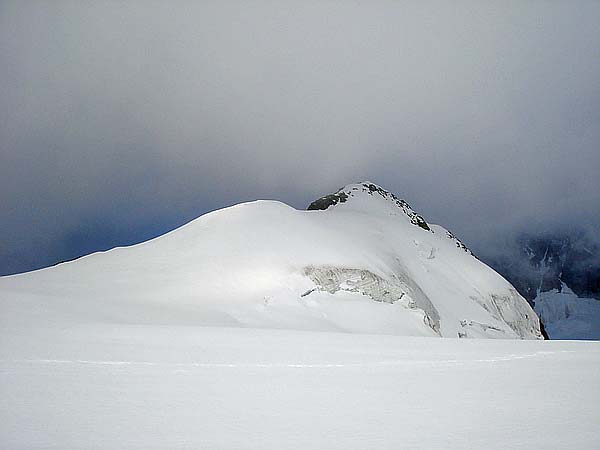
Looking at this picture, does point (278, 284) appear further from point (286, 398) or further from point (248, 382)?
point (286, 398)

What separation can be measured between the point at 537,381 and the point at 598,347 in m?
9.40

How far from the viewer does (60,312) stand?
2616 centimetres

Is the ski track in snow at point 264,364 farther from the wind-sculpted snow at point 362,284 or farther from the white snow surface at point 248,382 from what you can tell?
the wind-sculpted snow at point 362,284

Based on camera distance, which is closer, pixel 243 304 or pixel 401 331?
pixel 243 304

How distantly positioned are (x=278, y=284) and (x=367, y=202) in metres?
43.7

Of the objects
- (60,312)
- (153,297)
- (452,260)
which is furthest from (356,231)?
(60,312)

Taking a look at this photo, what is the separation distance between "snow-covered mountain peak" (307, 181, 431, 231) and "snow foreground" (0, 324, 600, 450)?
65763mm

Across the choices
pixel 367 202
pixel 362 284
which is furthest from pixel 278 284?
pixel 367 202

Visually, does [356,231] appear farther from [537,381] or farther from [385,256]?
[537,381]

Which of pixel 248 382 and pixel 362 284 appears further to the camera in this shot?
pixel 362 284

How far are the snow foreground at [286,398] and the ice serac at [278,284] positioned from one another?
11107 millimetres

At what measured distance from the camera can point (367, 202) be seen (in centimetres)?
8388

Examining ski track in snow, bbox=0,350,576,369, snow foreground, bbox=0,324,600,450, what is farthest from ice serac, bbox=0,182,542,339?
snow foreground, bbox=0,324,600,450

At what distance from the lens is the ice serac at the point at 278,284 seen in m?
32.1
